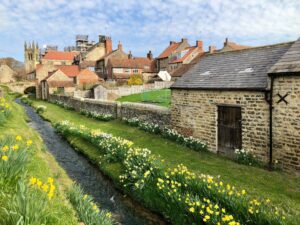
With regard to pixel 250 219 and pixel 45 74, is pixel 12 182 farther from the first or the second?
pixel 45 74

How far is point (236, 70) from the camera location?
12.8 m

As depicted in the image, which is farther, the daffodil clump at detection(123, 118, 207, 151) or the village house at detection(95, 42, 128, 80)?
the village house at detection(95, 42, 128, 80)

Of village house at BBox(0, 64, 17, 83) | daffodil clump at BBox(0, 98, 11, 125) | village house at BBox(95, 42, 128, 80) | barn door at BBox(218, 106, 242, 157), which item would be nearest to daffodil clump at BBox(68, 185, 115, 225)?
daffodil clump at BBox(0, 98, 11, 125)

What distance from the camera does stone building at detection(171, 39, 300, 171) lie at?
975cm

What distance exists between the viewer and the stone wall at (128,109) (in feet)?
A: 56.0

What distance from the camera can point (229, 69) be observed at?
13.3 metres

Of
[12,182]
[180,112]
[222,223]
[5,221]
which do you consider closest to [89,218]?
[12,182]

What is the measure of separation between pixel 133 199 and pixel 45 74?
54.9 metres

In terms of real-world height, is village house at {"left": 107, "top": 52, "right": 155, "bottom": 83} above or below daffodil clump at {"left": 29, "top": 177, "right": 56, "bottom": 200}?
above

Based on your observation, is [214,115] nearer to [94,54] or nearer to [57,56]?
[94,54]

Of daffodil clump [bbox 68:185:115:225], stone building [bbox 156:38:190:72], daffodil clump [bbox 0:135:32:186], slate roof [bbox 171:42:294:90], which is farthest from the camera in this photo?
stone building [bbox 156:38:190:72]

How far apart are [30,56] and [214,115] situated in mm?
105955

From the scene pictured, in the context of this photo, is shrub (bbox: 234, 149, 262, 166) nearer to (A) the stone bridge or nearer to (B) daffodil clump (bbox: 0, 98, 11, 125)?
(B) daffodil clump (bbox: 0, 98, 11, 125)

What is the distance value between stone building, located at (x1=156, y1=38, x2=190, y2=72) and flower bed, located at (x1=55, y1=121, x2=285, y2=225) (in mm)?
56688
